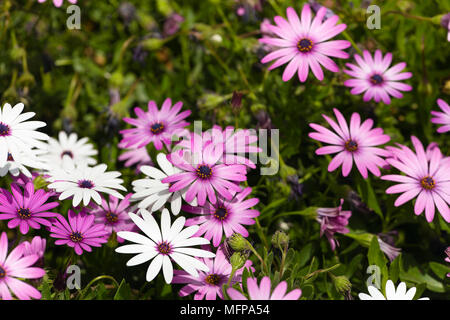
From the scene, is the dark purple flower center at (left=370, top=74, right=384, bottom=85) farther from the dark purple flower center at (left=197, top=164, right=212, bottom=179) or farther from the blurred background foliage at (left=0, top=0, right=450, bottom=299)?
the dark purple flower center at (left=197, top=164, right=212, bottom=179)

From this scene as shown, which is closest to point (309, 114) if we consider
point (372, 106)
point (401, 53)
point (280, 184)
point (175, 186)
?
point (372, 106)

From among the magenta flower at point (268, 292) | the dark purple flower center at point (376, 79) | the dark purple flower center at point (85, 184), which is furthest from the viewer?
the dark purple flower center at point (376, 79)

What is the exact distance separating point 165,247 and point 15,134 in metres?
0.40

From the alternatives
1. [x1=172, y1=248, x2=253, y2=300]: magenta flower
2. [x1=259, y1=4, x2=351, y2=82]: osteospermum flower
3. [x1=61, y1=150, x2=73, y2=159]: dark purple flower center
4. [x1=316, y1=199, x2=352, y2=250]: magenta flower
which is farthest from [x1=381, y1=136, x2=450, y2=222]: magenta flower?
[x1=61, y1=150, x2=73, y2=159]: dark purple flower center

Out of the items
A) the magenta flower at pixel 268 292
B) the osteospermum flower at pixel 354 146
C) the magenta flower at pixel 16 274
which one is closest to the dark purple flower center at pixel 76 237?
the magenta flower at pixel 16 274

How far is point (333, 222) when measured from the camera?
1.25m

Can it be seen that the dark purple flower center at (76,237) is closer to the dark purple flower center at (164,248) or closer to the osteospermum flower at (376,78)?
the dark purple flower center at (164,248)

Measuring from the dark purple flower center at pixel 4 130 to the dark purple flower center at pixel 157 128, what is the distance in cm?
35

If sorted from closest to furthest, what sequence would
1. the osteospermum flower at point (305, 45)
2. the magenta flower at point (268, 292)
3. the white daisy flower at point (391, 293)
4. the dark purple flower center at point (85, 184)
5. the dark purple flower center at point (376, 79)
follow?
the magenta flower at point (268, 292), the white daisy flower at point (391, 293), the dark purple flower center at point (85, 184), the osteospermum flower at point (305, 45), the dark purple flower center at point (376, 79)

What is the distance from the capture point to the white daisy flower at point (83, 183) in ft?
3.59

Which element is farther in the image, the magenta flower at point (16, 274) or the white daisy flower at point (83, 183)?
the white daisy flower at point (83, 183)

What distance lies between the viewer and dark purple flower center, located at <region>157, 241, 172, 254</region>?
40.1 inches

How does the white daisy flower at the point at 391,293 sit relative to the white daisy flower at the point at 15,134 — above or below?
below
